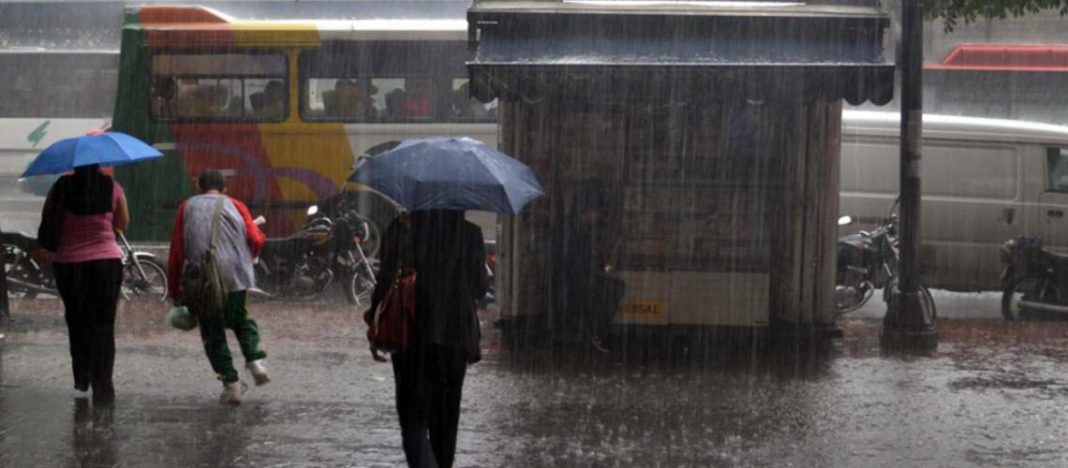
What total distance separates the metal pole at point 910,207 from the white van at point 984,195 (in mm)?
3258

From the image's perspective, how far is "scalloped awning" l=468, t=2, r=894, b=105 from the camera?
1106 centimetres

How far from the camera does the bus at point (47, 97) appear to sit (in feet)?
84.5

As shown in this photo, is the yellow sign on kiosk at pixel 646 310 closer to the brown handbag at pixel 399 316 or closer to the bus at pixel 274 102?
the brown handbag at pixel 399 316

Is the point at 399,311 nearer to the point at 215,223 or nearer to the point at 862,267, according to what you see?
the point at 215,223

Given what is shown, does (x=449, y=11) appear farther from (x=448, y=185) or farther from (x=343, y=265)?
(x=448, y=185)

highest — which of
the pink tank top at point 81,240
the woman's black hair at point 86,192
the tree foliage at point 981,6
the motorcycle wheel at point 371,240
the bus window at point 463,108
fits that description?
the tree foliage at point 981,6

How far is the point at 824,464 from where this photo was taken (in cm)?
809

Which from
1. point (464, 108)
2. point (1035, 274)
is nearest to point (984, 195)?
point (1035, 274)

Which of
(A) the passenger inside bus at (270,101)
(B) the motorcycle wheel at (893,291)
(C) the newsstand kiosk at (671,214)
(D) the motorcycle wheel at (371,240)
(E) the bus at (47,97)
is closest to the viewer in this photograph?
(C) the newsstand kiosk at (671,214)

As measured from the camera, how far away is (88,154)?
9.23m

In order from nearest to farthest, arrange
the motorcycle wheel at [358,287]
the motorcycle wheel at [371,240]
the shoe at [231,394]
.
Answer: the shoe at [231,394] → the motorcycle wheel at [358,287] → the motorcycle wheel at [371,240]

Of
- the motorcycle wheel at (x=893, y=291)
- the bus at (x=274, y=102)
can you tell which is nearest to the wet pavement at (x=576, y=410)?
the motorcycle wheel at (x=893, y=291)

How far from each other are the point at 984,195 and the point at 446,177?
34.6 feet

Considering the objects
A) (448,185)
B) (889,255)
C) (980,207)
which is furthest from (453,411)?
(980,207)
